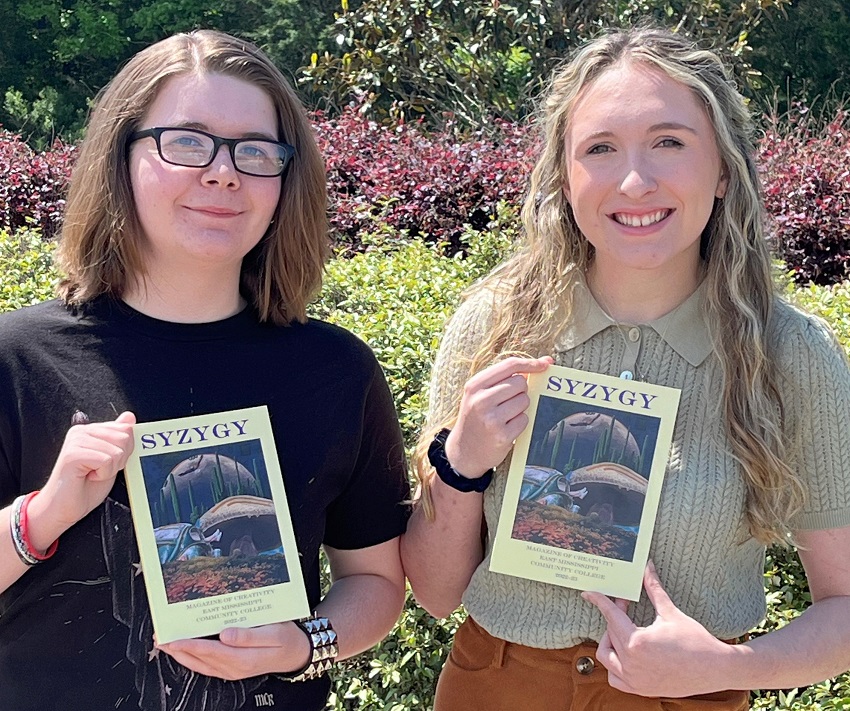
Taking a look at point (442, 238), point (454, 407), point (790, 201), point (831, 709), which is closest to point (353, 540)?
point (454, 407)

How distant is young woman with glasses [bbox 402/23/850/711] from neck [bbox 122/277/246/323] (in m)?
0.57

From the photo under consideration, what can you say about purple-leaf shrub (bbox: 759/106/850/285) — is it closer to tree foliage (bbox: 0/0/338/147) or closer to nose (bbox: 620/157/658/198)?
nose (bbox: 620/157/658/198)

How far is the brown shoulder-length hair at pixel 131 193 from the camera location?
2.05 metres

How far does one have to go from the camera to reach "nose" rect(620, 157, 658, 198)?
201 cm

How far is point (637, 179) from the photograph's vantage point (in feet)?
6.59

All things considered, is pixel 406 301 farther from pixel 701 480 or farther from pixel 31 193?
pixel 31 193

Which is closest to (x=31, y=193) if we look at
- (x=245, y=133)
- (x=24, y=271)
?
(x=24, y=271)

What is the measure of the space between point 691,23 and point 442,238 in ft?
18.6

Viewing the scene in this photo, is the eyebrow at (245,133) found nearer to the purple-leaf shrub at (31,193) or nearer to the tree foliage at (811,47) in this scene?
the purple-leaf shrub at (31,193)

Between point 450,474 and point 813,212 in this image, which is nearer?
point 450,474

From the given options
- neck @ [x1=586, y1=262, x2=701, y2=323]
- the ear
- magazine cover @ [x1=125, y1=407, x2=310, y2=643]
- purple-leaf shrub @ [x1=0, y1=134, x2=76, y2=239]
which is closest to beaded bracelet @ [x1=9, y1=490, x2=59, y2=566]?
magazine cover @ [x1=125, y1=407, x2=310, y2=643]

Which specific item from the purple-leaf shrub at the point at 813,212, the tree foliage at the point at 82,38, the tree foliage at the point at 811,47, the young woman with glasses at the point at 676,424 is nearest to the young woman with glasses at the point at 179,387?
the young woman with glasses at the point at 676,424

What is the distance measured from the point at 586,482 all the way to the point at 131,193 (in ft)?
3.64

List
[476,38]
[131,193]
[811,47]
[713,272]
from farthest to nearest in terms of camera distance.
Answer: [811,47], [476,38], [713,272], [131,193]
